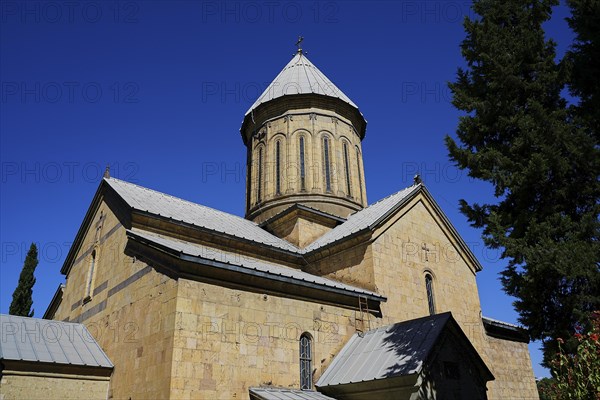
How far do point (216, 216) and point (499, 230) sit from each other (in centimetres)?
850

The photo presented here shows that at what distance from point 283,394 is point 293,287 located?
6.89ft

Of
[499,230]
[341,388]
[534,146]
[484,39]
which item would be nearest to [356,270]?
[341,388]

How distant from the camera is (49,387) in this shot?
8.45 metres

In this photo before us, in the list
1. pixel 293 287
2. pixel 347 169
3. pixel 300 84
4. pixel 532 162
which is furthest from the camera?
pixel 300 84

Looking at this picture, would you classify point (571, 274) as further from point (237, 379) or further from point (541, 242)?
point (237, 379)

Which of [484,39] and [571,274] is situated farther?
[484,39]

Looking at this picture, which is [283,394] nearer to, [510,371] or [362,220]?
[362,220]

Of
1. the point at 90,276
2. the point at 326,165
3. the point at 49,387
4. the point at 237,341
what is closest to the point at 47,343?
the point at 49,387

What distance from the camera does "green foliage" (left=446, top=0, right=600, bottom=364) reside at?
23.1 feet

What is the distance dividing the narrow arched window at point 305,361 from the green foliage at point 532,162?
398 cm

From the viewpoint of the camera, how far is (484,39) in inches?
346

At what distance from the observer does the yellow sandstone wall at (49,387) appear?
26.5ft

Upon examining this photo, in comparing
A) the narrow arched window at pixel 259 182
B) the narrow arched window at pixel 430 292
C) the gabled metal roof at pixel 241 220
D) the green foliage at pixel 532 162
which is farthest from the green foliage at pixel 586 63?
the narrow arched window at pixel 259 182

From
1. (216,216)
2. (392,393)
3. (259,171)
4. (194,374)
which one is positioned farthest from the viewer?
(259,171)
